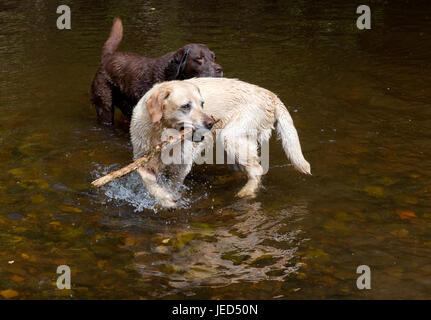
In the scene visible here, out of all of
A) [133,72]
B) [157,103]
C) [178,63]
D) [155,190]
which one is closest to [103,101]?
[133,72]

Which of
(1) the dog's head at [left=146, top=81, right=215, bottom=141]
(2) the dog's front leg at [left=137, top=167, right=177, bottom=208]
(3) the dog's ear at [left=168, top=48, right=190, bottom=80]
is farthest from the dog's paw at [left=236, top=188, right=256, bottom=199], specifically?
(3) the dog's ear at [left=168, top=48, right=190, bottom=80]

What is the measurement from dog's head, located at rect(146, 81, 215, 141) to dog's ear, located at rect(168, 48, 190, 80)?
1713 millimetres

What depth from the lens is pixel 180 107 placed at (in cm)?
498

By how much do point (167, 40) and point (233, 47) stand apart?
4.98 feet

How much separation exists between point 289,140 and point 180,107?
125 centimetres

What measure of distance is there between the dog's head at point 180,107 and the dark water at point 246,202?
2.80ft

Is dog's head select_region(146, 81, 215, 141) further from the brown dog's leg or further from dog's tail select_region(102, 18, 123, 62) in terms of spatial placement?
dog's tail select_region(102, 18, 123, 62)

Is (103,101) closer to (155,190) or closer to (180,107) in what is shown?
(155,190)

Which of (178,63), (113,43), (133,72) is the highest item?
(113,43)

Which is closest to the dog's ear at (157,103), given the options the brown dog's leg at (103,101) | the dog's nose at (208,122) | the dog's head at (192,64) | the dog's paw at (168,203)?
the dog's nose at (208,122)

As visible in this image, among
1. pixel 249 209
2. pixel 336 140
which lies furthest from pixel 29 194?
pixel 336 140

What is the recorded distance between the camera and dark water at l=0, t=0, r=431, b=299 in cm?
411

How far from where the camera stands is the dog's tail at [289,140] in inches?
215
